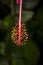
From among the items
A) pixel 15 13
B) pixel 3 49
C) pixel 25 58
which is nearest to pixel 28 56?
pixel 25 58

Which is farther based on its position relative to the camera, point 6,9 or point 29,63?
point 6,9

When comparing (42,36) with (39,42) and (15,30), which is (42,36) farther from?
(15,30)

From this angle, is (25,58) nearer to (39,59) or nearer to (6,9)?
(39,59)

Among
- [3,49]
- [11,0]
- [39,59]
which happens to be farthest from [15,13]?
[39,59]

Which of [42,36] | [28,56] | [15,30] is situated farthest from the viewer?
[42,36]

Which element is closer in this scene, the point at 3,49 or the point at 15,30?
the point at 15,30

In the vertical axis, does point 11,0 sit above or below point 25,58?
above

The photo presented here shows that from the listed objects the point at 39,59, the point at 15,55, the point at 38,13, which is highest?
the point at 38,13

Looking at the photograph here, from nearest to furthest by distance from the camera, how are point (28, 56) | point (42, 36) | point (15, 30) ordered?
point (15, 30) → point (28, 56) → point (42, 36)

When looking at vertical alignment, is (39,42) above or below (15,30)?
below
